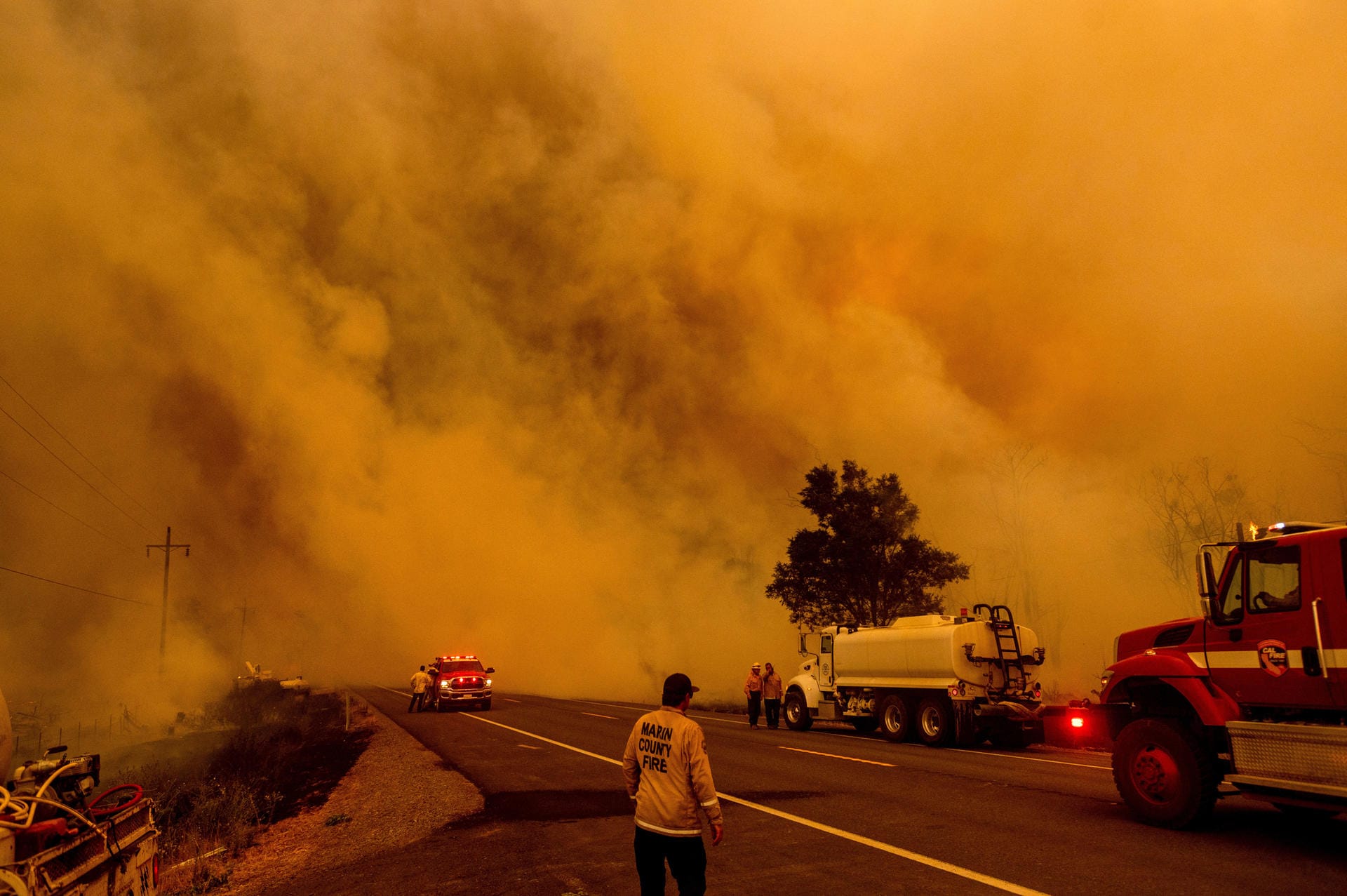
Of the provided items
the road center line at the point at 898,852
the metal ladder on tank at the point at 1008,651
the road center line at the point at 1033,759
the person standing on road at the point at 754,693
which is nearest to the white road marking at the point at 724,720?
the person standing on road at the point at 754,693

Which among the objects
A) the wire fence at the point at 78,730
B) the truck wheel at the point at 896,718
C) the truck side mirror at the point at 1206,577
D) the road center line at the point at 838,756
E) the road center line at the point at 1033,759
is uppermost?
the truck side mirror at the point at 1206,577

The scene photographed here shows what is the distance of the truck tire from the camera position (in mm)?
22016

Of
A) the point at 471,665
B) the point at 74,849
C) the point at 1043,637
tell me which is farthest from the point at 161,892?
the point at 1043,637

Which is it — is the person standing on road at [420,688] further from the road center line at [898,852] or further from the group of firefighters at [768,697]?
the road center line at [898,852]

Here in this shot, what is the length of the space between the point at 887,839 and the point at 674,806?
4.43m

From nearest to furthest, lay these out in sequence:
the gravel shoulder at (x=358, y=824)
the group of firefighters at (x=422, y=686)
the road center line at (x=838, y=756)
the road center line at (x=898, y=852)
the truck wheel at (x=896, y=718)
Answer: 1. the road center line at (x=898, y=852)
2. the gravel shoulder at (x=358, y=824)
3. the road center line at (x=838, y=756)
4. the truck wheel at (x=896, y=718)
5. the group of firefighters at (x=422, y=686)

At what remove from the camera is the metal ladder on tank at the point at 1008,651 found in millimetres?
18594

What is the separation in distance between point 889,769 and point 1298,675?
688 cm

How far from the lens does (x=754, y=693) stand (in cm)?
2323

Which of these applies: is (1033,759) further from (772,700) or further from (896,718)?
(772,700)

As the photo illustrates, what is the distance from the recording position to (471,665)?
2977 centimetres

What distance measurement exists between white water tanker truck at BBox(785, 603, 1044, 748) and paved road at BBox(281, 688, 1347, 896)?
127 inches

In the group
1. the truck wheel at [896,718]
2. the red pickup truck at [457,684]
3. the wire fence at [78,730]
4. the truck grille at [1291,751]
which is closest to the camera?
the truck grille at [1291,751]

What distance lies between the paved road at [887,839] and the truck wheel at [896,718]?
4759mm
